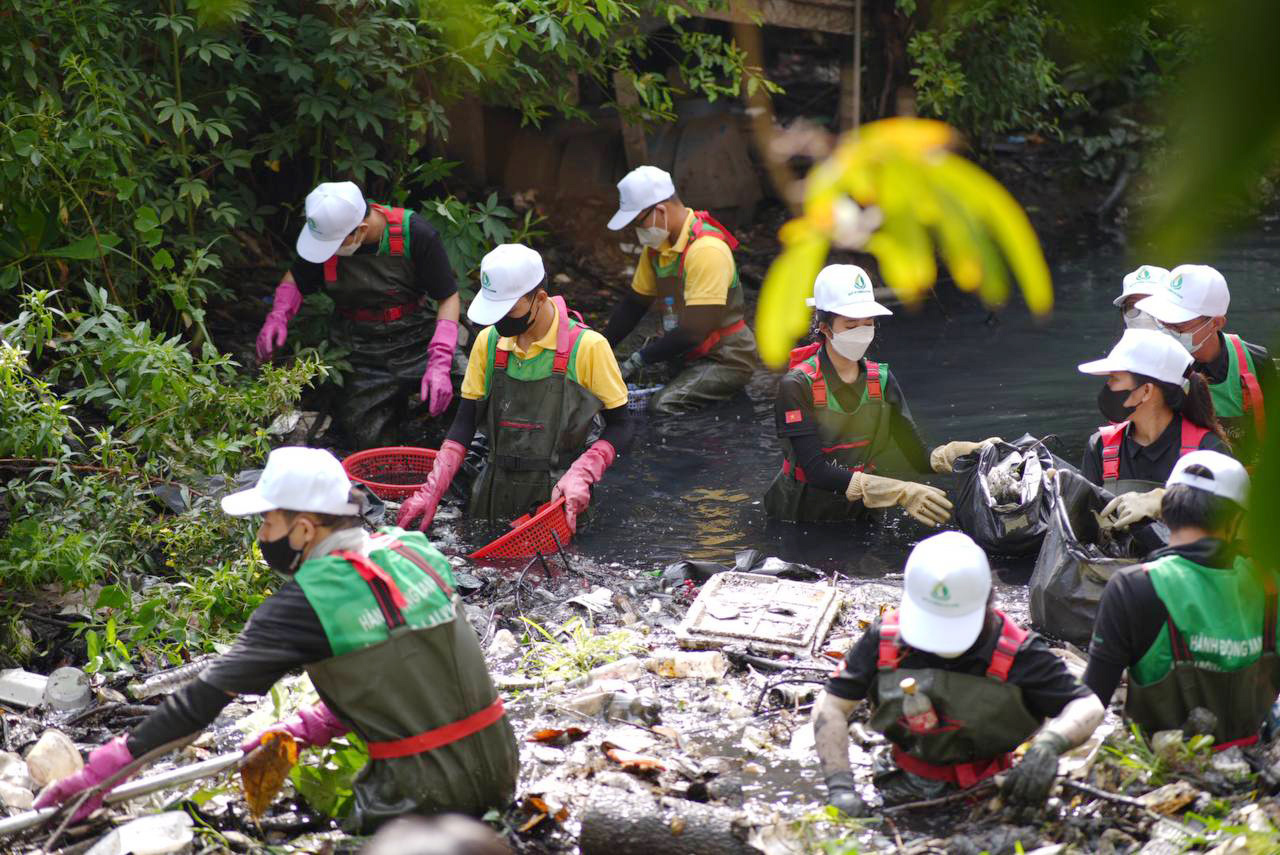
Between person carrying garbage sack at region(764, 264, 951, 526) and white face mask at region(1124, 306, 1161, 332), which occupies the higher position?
white face mask at region(1124, 306, 1161, 332)

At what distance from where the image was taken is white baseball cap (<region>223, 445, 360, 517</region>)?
3.70 metres

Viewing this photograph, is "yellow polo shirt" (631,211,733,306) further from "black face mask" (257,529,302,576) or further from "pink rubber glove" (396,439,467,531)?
"black face mask" (257,529,302,576)

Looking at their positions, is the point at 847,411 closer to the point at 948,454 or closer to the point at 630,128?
the point at 948,454

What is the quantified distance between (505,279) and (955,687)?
122 inches

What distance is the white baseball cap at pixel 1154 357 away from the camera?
5105 millimetres

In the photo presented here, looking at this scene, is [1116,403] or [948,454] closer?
[1116,403]

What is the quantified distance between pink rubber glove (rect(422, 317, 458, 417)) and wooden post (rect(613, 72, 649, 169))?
3.60 metres

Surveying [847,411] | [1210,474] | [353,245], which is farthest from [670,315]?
[1210,474]

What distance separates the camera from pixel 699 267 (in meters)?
8.13

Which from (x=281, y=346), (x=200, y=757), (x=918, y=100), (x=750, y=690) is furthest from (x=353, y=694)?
(x=918, y=100)

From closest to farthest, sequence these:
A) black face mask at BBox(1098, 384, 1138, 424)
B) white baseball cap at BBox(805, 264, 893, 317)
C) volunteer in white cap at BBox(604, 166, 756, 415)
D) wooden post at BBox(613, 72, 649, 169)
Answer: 1. black face mask at BBox(1098, 384, 1138, 424)
2. white baseball cap at BBox(805, 264, 893, 317)
3. volunteer in white cap at BBox(604, 166, 756, 415)
4. wooden post at BBox(613, 72, 649, 169)

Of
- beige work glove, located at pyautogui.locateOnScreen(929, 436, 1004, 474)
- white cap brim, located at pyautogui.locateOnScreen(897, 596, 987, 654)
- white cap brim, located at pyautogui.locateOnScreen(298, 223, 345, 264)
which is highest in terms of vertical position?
white cap brim, located at pyautogui.locateOnScreen(298, 223, 345, 264)

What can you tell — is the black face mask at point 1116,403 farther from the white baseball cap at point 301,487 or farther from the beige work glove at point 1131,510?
the white baseball cap at point 301,487

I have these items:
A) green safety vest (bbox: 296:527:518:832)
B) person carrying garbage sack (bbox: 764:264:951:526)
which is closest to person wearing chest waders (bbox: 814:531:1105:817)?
green safety vest (bbox: 296:527:518:832)
